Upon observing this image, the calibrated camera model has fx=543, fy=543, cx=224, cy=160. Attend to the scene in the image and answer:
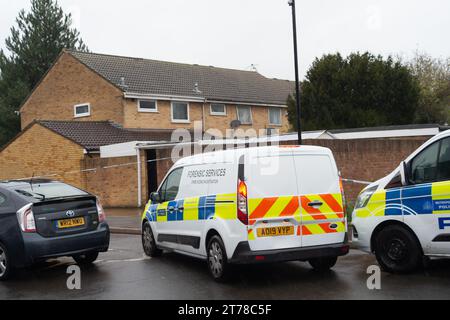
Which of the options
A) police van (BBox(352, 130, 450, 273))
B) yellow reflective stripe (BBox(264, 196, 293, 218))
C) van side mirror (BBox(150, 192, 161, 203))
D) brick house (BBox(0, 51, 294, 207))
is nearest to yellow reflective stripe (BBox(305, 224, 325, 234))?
yellow reflective stripe (BBox(264, 196, 293, 218))

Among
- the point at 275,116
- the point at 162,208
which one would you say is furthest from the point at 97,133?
the point at 162,208

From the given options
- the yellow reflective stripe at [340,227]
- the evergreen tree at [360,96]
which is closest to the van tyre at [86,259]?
the yellow reflective stripe at [340,227]

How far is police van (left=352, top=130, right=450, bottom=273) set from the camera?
23.5ft

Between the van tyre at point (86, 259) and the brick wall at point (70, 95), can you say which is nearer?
the van tyre at point (86, 259)

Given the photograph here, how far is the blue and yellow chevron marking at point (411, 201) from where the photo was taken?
709cm

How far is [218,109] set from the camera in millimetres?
32719

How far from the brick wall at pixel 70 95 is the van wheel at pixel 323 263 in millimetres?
21145

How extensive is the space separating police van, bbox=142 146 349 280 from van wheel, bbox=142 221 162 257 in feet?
6.69

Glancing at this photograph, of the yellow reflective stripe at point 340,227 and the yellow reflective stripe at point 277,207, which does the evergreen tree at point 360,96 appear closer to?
the yellow reflective stripe at point 340,227

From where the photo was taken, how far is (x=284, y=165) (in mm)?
7566

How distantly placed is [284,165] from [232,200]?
2.88ft

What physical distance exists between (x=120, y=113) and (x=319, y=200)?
2182 centimetres

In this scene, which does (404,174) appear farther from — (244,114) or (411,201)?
(244,114)
